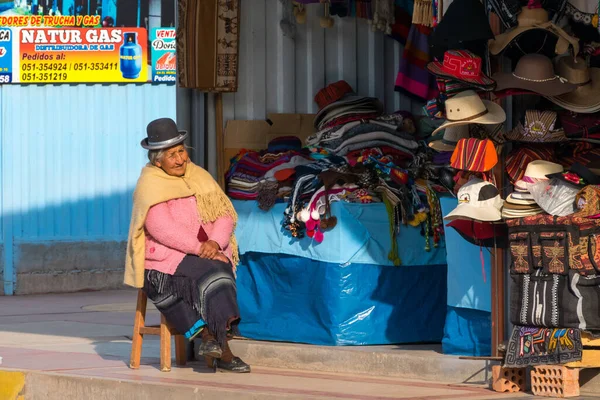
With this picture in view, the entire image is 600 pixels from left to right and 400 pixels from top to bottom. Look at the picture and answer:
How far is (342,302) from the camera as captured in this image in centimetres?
789

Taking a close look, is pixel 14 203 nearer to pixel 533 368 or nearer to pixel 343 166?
pixel 343 166

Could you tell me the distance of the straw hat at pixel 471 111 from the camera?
6.51m

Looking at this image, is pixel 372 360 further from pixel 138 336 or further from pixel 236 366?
pixel 138 336

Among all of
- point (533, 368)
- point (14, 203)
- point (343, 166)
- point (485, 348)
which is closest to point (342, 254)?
point (343, 166)

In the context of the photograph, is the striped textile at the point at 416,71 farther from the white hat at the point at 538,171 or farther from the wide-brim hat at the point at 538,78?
the white hat at the point at 538,171

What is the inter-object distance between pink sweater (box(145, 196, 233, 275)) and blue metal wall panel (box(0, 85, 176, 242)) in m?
7.87

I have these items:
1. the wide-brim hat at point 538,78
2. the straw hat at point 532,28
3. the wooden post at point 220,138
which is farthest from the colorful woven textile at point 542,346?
the wooden post at point 220,138

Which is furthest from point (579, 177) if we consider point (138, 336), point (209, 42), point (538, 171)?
point (209, 42)

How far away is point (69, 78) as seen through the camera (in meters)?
15.2

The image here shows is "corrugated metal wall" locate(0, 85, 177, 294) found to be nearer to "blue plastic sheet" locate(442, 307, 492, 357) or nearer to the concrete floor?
the concrete floor

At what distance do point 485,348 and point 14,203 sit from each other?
30.4 ft

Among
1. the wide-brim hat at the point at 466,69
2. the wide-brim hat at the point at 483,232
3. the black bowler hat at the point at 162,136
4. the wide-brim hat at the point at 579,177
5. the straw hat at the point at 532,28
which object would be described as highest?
the straw hat at the point at 532,28

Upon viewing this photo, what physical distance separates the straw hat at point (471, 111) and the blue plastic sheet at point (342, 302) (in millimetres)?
1675

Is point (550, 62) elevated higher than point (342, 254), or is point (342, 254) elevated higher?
point (550, 62)
